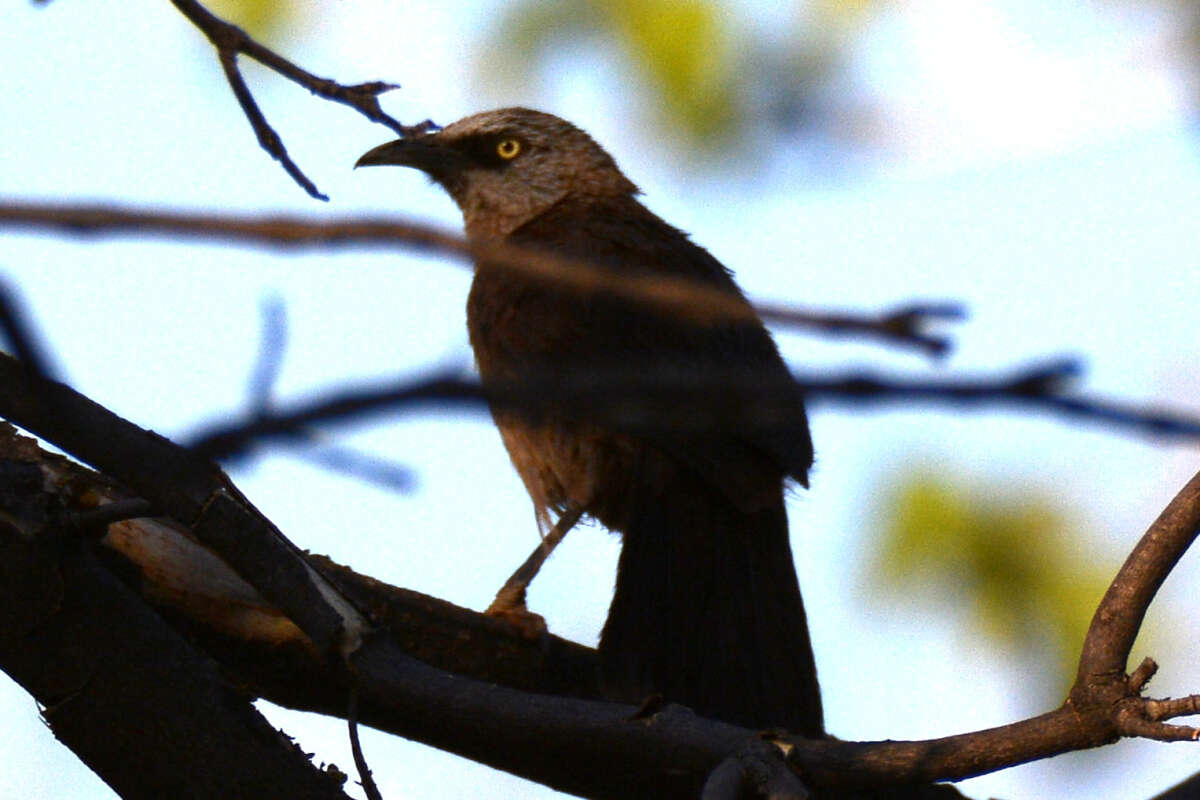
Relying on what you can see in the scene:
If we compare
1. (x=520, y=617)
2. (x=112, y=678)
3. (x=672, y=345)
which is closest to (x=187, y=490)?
(x=112, y=678)

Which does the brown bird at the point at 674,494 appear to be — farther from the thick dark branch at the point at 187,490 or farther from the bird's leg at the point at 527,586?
the thick dark branch at the point at 187,490

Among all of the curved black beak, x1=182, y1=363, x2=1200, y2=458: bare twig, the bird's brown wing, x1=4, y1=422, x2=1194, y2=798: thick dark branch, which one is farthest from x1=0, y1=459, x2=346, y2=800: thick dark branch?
the curved black beak

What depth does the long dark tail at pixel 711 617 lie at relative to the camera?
373 cm

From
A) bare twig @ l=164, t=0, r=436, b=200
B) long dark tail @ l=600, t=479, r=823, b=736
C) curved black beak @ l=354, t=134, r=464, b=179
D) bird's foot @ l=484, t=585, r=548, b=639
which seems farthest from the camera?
curved black beak @ l=354, t=134, r=464, b=179

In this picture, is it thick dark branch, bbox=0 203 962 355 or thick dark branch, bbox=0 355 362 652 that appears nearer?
thick dark branch, bbox=0 203 962 355

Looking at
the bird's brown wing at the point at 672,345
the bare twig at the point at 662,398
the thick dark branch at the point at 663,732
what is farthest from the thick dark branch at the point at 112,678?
the bare twig at the point at 662,398

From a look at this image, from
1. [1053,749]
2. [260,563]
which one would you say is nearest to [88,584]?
[260,563]

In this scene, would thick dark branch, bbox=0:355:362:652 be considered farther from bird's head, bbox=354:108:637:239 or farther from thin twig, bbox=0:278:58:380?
bird's head, bbox=354:108:637:239

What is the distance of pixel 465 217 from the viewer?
236 inches

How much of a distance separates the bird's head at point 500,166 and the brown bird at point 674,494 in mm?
724

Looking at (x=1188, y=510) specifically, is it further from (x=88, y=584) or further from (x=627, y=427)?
(x=88, y=584)

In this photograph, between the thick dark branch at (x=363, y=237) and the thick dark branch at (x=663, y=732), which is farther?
the thick dark branch at (x=663, y=732)

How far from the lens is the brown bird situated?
12.3ft

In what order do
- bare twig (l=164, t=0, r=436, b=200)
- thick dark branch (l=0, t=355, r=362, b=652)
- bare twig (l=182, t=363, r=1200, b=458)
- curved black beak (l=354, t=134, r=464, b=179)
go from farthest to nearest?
curved black beak (l=354, t=134, r=464, b=179) → bare twig (l=164, t=0, r=436, b=200) → thick dark branch (l=0, t=355, r=362, b=652) → bare twig (l=182, t=363, r=1200, b=458)
